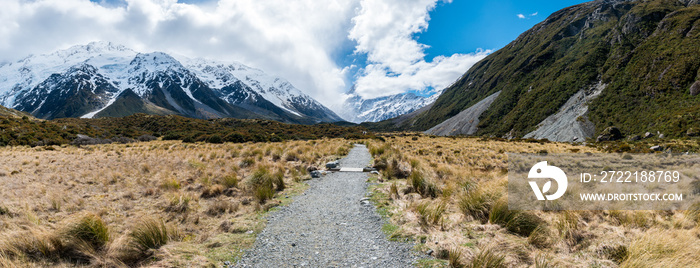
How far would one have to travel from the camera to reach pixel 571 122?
68.5 metres

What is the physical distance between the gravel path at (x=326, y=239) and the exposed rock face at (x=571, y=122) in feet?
226

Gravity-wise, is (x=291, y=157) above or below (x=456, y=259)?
above

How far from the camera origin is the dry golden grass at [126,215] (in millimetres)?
4586

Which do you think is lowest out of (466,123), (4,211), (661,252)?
(4,211)

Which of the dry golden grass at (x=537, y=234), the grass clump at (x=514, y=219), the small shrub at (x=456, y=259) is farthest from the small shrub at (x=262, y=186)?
the grass clump at (x=514, y=219)

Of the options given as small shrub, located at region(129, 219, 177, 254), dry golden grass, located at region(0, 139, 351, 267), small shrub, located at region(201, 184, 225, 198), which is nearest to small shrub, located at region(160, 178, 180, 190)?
dry golden grass, located at region(0, 139, 351, 267)

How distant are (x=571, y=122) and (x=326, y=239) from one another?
280ft

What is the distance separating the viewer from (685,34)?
71.1m

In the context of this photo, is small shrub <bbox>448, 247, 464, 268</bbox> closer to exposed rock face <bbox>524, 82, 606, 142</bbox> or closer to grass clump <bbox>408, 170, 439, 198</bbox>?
grass clump <bbox>408, 170, 439, 198</bbox>

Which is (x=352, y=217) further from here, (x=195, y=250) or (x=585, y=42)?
(x=585, y=42)

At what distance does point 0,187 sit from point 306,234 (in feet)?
38.7

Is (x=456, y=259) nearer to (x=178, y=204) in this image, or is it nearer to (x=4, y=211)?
(x=178, y=204)

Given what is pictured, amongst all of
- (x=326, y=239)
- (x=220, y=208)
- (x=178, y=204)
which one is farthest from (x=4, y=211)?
(x=326, y=239)

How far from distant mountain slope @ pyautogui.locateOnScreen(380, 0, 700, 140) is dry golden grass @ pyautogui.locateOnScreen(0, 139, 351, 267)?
6659cm
